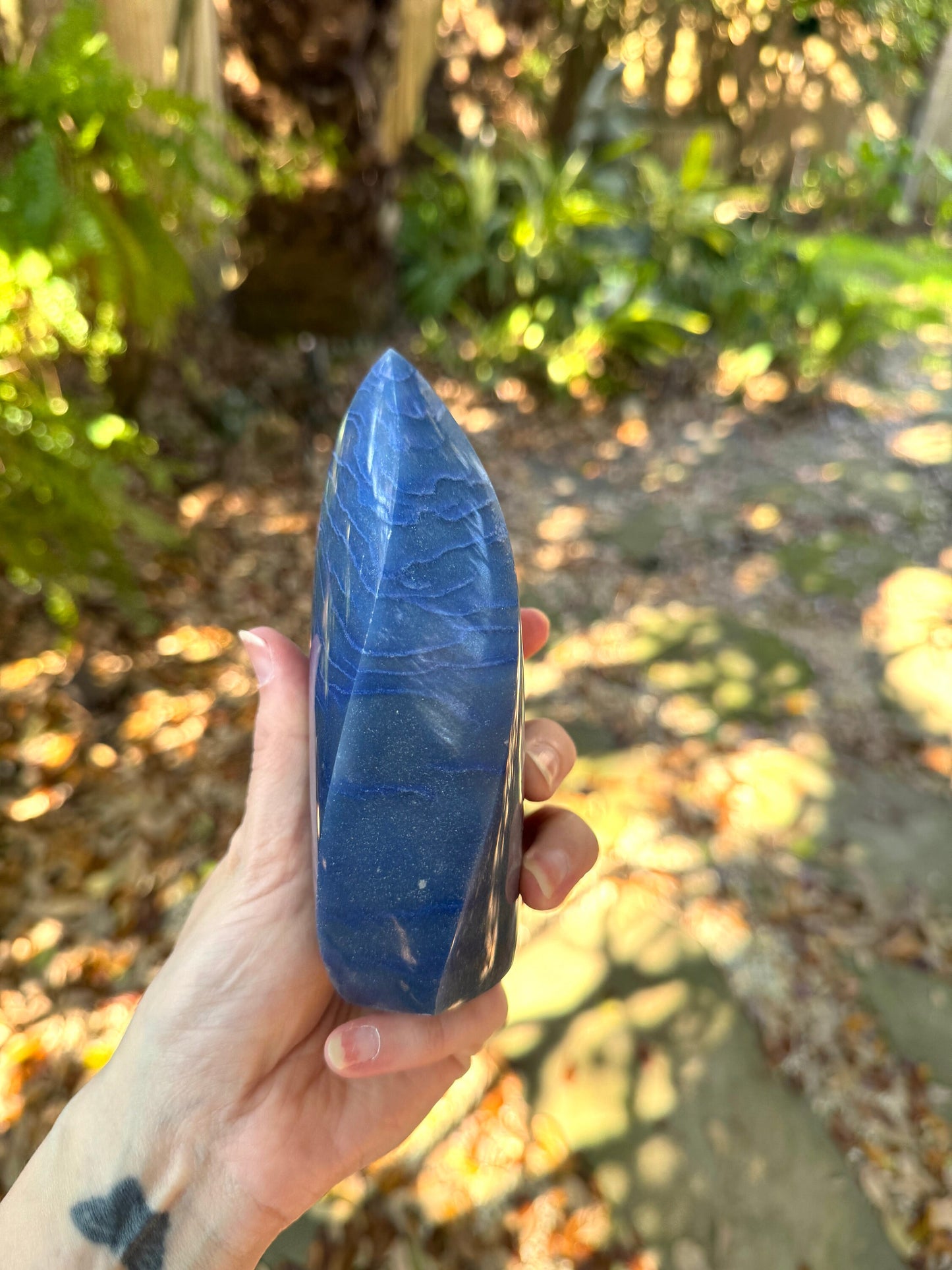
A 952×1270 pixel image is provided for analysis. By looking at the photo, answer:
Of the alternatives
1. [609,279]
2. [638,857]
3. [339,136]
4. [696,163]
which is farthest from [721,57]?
[638,857]

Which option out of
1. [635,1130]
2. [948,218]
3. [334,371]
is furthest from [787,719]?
[948,218]

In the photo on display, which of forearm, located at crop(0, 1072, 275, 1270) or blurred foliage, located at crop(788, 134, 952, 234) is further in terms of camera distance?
blurred foliage, located at crop(788, 134, 952, 234)

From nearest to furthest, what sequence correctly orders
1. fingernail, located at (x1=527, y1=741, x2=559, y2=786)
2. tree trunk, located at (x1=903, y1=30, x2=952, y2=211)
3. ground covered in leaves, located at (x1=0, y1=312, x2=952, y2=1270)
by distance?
fingernail, located at (x1=527, y1=741, x2=559, y2=786) → ground covered in leaves, located at (x1=0, y1=312, x2=952, y2=1270) → tree trunk, located at (x1=903, y1=30, x2=952, y2=211)

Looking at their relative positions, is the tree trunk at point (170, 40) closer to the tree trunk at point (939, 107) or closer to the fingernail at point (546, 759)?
the fingernail at point (546, 759)

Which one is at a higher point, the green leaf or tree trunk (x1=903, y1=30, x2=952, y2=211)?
tree trunk (x1=903, y1=30, x2=952, y2=211)

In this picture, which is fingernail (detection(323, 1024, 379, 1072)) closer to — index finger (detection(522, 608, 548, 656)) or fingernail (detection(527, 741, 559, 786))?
fingernail (detection(527, 741, 559, 786))

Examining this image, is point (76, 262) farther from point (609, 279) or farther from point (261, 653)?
point (609, 279)

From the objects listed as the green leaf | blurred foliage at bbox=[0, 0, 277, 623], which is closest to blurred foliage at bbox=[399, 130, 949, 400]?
the green leaf
